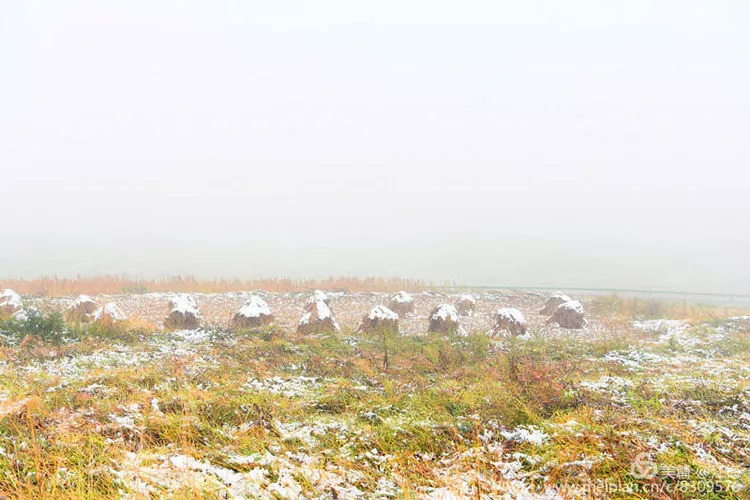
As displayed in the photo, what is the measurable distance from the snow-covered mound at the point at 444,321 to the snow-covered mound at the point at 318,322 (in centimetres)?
444

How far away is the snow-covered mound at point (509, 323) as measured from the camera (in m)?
19.1

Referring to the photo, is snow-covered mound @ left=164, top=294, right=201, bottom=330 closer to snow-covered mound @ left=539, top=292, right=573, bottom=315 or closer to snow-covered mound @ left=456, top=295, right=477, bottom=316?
snow-covered mound @ left=456, top=295, right=477, bottom=316

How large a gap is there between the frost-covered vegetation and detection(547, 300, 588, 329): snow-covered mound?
10.1 meters

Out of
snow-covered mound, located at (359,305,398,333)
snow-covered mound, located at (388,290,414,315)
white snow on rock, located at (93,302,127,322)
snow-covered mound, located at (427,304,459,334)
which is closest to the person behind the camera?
white snow on rock, located at (93,302,127,322)

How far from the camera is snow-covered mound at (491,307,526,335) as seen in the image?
62.8ft

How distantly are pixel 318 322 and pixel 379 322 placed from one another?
267cm

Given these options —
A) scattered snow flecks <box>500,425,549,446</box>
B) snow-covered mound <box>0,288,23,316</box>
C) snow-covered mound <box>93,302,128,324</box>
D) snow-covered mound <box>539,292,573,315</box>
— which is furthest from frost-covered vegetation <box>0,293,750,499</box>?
snow-covered mound <box>539,292,573,315</box>

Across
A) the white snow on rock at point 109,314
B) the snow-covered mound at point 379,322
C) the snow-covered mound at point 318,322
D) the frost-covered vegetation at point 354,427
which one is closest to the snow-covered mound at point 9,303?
the white snow on rock at point 109,314

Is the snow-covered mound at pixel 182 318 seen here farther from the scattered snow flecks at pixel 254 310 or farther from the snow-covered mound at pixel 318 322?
the snow-covered mound at pixel 318 322

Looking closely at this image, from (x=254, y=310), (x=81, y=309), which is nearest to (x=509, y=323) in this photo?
(x=254, y=310)

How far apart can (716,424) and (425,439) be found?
12.3 feet

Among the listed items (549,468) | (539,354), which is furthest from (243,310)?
(549,468)

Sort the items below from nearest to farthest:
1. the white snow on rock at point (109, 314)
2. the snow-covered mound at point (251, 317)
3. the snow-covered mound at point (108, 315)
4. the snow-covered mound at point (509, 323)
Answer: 1. the snow-covered mound at point (108, 315)
2. the white snow on rock at point (109, 314)
3. the snow-covered mound at point (251, 317)
4. the snow-covered mound at point (509, 323)

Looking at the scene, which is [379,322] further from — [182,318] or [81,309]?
[81,309]
